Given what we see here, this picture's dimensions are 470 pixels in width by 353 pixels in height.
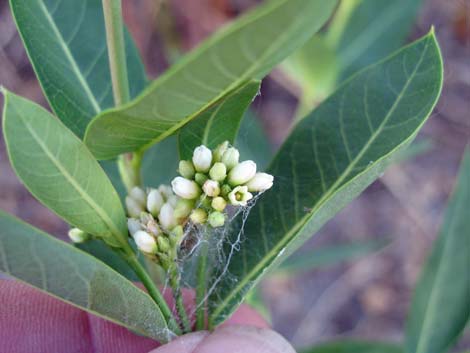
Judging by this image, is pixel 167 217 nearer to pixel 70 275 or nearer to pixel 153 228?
pixel 153 228

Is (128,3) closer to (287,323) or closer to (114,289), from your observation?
(287,323)

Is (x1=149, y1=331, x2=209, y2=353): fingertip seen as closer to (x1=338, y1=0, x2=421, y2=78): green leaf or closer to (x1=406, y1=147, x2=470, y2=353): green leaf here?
(x1=406, y1=147, x2=470, y2=353): green leaf

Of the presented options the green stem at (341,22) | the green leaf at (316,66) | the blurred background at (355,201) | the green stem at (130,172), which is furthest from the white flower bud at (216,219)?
the blurred background at (355,201)

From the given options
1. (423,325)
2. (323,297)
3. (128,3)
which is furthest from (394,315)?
(128,3)

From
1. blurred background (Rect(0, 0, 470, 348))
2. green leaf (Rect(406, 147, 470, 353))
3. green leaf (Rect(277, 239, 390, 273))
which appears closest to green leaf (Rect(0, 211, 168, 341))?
green leaf (Rect(406, 147, 470, 353))

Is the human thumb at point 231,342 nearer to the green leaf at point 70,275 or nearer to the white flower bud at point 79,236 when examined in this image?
the green leaf at point 70,275

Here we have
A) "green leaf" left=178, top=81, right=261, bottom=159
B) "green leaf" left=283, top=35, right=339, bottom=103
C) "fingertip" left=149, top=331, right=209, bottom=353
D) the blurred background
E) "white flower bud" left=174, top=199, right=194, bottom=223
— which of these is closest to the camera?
"green leaf" left=178, top=81, right=261, bottom=159
